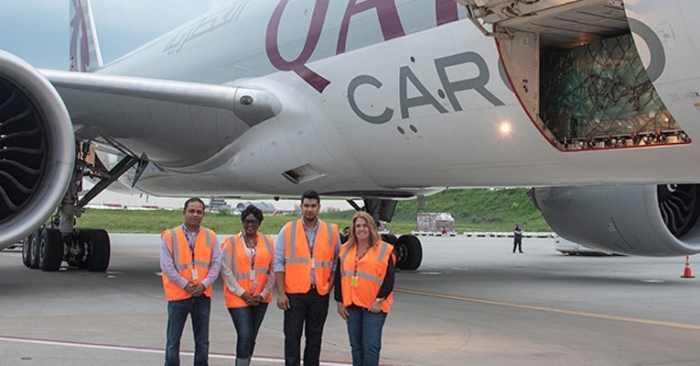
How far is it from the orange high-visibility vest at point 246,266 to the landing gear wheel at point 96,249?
7848mm

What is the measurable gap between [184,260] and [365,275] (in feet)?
3.48

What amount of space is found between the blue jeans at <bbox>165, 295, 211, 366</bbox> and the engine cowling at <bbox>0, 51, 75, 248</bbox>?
11.4 ft

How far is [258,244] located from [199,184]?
7.54 meters

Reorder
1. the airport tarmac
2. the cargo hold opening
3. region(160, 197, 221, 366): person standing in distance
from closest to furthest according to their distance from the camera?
region(160, 197, 221, 366): person standing in distance → the airport tarmac → the cargo hold opening

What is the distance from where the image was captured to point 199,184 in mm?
12344

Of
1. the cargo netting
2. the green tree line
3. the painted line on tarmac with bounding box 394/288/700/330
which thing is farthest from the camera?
the green tree line

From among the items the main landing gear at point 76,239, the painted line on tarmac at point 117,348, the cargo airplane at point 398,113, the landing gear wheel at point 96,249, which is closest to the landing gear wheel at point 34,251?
the main landing gear at point 76,239

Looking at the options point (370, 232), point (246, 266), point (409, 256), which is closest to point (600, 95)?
point (370, 232)

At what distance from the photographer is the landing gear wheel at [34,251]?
1264 centimetres

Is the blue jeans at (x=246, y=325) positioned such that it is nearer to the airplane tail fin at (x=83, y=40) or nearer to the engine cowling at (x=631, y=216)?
the engine cowling at (x=631, y=216)

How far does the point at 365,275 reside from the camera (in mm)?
4629

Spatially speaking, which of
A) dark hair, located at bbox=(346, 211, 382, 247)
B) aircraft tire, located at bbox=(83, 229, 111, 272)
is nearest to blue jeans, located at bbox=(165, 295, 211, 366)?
dark hair, located at bbox=(346, 211, 382, 247)

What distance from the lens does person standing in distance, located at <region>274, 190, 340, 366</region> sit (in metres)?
4.72

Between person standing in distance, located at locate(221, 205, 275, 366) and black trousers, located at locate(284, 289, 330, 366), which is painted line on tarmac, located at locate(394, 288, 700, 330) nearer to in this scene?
black trousers, located at locate(284, 289, 330, 366)
